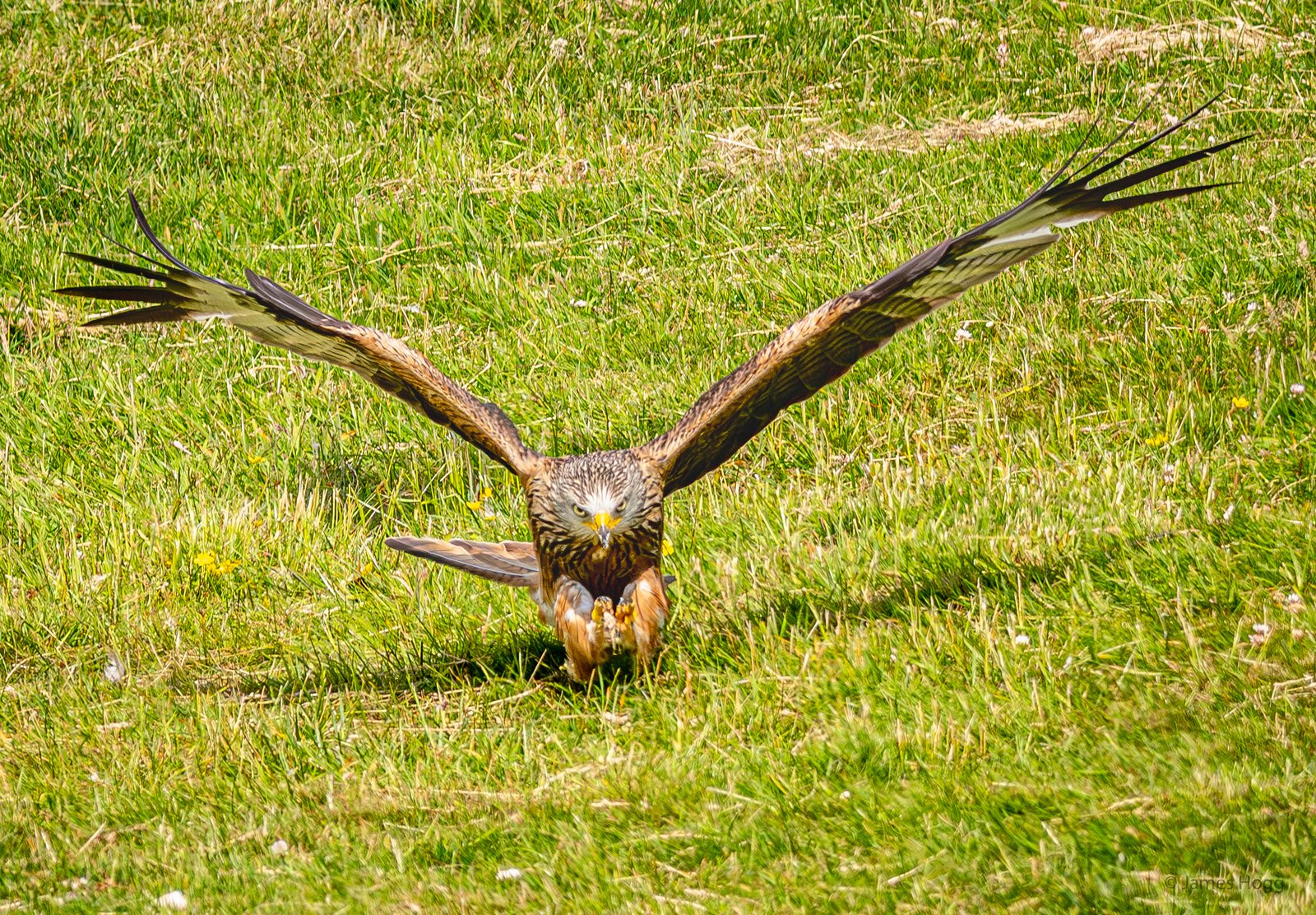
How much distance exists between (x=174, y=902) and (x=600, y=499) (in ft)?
5.33

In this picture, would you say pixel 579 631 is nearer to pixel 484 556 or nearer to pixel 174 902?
pixel 484 556

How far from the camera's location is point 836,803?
3639 millimetres

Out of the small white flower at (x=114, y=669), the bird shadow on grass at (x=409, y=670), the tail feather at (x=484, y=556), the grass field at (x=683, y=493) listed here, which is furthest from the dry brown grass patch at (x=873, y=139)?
the small white flower at (x=114, y=669)

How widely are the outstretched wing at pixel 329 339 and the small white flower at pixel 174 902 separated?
1.70 m

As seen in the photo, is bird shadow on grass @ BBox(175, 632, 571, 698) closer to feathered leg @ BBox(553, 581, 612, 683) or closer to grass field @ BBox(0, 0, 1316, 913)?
grass field @ BBox(0, 0, 1316, 913)

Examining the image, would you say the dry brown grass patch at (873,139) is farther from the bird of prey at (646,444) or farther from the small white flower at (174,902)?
the small white flower at (174,902)

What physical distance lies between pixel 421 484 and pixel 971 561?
8.31 ft

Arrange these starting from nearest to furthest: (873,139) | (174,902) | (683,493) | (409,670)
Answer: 1. (174,902)
2. (409,670)
3. (683,493)
4. (873,139)

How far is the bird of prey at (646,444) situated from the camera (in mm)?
4309

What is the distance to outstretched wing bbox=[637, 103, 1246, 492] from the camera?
4242 mm

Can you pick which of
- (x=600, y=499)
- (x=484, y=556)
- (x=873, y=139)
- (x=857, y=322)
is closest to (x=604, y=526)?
(x=600, y=499)

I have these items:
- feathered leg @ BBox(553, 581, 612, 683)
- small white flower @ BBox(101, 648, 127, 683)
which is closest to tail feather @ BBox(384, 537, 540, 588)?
feathered leg @ BBox(553, 581, 612, 683)

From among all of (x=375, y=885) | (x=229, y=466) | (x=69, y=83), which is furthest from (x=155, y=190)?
(x=375, y=885)

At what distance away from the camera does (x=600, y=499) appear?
14.1ft
